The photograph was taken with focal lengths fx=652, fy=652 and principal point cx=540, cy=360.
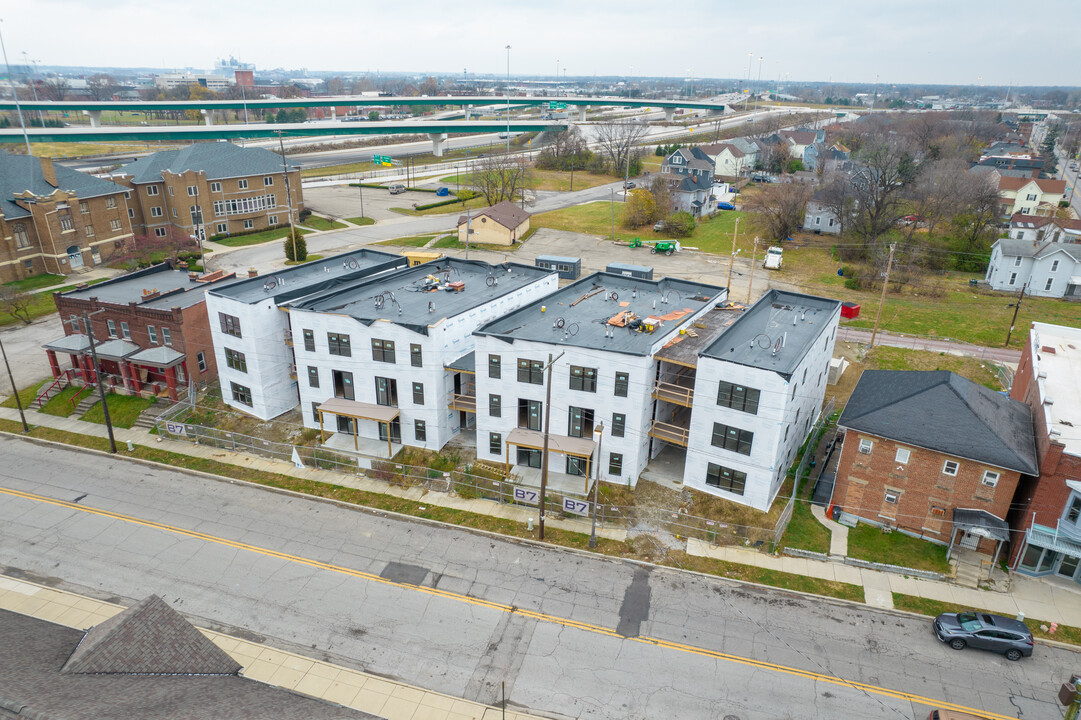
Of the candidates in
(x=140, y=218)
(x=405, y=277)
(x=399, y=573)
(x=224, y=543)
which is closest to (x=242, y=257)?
(x=140, y=218)

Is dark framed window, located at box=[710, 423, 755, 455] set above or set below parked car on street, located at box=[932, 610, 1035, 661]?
above

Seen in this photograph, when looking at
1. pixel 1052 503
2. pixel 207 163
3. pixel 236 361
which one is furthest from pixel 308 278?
pixel 207 163

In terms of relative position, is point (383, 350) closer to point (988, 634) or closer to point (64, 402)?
point (64, 402)

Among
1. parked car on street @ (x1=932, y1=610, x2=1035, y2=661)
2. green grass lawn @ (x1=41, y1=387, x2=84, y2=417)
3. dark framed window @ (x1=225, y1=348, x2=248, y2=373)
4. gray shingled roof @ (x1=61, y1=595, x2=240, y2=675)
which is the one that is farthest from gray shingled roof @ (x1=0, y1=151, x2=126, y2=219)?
parked car on street @ (x1=932, y1=610, x2=1035, y2=661)

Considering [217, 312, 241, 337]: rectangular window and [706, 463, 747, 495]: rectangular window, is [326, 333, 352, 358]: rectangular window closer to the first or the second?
[217, 312, 241, 337]: rectangular window

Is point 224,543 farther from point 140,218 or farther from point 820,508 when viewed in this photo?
point 140,218
